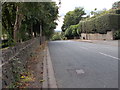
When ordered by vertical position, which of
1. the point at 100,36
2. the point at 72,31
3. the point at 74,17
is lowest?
the point at 100,36

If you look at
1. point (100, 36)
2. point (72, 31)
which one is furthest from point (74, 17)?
point (100, 36)

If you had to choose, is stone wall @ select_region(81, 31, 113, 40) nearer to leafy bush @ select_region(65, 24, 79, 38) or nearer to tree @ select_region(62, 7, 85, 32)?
leafy bush @ select_region(65, 24, 79, 38)

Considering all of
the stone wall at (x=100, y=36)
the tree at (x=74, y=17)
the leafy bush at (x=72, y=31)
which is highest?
the tree at (x=74, y=17)

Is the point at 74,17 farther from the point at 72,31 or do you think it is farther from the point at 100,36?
the point at 100,36

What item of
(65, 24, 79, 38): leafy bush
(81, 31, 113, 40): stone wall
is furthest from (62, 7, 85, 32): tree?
(81, 31, 113, 40): stone wall

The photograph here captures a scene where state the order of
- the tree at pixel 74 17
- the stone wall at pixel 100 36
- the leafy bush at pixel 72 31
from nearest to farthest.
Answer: the stone wall at pixel 100 36 < the leafy bush at pixel 72 31 < the tree at pixel 74 17

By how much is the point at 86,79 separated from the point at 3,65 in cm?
307

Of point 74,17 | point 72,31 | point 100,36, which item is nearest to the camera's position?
point 100,36

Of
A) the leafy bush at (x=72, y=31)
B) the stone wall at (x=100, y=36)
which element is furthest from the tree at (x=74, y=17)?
the stone wall at (x=100, y=36)

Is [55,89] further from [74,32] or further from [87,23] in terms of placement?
[74,32]

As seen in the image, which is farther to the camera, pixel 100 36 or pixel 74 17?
pixel 74 17

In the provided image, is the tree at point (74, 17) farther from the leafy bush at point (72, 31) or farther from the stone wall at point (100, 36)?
the stone wall at point (100, 36)

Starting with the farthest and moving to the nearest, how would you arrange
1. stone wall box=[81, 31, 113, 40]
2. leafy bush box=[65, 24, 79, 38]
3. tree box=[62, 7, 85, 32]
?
tree box=[62, 7, 85, 32], leafy bush box=[65, 24, 79, 38], stone wall box=[81, 31, 113, 40]

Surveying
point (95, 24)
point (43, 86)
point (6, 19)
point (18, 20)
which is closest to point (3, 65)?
point (43, 86)
